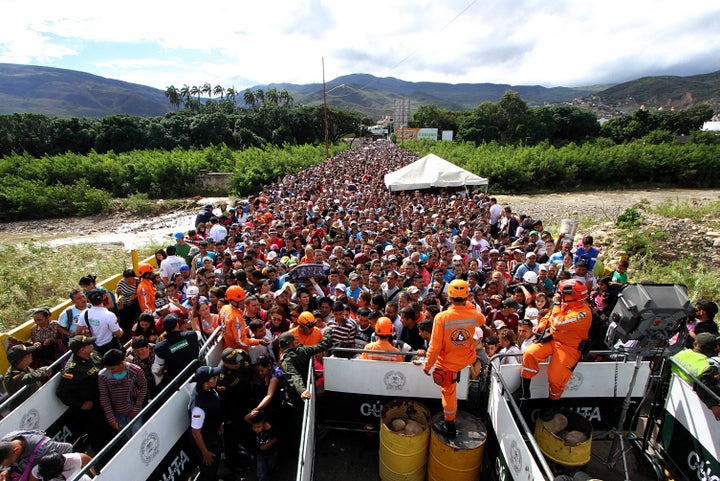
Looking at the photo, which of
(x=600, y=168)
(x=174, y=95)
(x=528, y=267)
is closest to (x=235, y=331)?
(x=528, y=267)

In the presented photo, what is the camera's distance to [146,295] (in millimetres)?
5988

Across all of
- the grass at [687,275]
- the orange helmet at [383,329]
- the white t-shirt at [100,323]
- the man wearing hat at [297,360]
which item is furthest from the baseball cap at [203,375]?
the grass at [687,275]

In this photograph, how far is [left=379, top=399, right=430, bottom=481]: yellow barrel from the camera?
3.81 metres

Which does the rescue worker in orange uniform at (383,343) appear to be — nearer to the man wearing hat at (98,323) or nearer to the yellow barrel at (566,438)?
the yellow barrel at (566,438)

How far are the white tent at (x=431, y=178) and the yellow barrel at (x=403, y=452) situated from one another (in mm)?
12304

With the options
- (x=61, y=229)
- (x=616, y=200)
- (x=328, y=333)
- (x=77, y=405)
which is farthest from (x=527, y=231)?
(x=61, y=229)

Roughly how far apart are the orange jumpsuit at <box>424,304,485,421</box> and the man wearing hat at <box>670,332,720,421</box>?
2.23 metres

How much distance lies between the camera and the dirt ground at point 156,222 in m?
19.4

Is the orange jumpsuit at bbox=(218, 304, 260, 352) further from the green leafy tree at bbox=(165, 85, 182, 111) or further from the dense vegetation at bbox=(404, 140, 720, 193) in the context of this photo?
the green leafy tree at bbox=(165, 85, 182, 111)

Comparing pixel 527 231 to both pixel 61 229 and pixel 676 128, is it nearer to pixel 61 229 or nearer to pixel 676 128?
pixel 61 229

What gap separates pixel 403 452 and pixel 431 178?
13.1 metres

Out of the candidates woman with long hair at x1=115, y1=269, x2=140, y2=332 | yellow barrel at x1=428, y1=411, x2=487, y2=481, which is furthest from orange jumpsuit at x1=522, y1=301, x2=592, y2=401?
woman with long hair at x1=115, y1=269, x2=140, y2=332

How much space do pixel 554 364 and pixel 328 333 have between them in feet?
8.33

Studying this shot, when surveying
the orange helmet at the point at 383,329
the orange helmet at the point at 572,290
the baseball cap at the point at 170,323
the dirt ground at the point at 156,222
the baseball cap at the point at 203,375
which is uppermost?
the orange helmet at the point at 572,290
